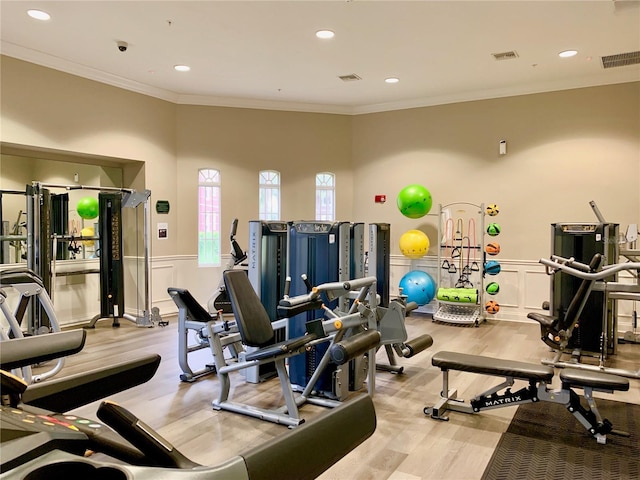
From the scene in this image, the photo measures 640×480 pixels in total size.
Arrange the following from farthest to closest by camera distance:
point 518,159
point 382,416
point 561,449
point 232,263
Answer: point 518,159 → point 232,263 → point 382,416 → point 561,449

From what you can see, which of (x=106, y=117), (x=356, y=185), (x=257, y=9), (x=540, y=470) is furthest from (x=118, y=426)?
(x=356, y=185)

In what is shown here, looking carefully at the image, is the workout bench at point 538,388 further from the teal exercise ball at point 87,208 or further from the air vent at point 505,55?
the teal exercise ball at point 87,208

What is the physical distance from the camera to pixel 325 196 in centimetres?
799

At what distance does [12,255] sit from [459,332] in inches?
219

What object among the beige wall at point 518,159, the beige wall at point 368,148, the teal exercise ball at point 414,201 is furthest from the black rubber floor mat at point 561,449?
the teal exercise ball at point 414,201

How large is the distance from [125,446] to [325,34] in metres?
4.72

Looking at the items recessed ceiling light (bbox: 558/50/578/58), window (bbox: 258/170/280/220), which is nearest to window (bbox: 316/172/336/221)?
window (bbox: 258/170/280/220)

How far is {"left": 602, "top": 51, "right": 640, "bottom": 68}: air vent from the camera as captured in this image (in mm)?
5344

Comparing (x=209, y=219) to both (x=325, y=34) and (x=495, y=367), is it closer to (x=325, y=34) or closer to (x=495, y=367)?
(x=325, y=34)

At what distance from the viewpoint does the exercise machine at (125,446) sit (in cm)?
54

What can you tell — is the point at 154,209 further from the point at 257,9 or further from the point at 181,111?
the point at 257,9

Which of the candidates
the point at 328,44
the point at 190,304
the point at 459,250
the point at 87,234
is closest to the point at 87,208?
the point at 87,234

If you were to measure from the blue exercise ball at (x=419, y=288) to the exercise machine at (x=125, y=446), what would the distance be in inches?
231

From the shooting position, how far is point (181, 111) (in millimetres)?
7125
